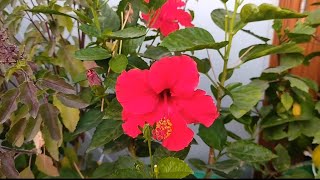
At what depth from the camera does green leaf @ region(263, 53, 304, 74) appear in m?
1.11

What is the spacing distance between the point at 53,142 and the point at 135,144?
0.20 meters

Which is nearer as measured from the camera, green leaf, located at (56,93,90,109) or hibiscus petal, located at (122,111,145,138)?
hibiscus petal, located at (122,111,145,138)

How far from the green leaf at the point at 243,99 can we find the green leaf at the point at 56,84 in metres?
0.36

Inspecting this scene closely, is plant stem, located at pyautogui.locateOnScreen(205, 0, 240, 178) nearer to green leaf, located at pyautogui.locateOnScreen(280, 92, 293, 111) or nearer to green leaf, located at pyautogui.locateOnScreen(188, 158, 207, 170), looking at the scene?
green leaf, located at pyautogui.locateOnScreen(188, 158, 207, 170)

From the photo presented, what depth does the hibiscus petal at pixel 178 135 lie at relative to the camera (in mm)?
764

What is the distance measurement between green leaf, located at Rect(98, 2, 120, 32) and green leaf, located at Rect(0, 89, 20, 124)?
226mm

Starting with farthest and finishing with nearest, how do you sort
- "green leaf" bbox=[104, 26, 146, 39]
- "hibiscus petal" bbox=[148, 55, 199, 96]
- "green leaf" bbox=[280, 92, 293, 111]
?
"green leaf" bbox=[280, 92, 293, 111] → "green leaf" bbox=[104, 26, 146, 39] → "hibiscus petal" bbox=[148, 55, 199, 96]

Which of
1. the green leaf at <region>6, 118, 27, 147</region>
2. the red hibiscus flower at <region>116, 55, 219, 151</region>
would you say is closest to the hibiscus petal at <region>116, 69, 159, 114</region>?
the red hibiscus flower at <region>116, 55, 219, 151</region>

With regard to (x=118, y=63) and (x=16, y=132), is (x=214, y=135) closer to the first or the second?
(x=118, y=63)

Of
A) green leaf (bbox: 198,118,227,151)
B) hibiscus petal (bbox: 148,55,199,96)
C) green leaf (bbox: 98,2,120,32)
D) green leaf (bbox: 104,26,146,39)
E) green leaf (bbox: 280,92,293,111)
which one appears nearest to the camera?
hibiscus petal (bbox: 148,55,199,96)

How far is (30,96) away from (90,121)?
18 centimetres

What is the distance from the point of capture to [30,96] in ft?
2.64

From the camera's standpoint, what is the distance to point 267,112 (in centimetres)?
126

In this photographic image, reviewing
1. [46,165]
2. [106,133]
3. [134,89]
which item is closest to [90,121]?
[106,133]
